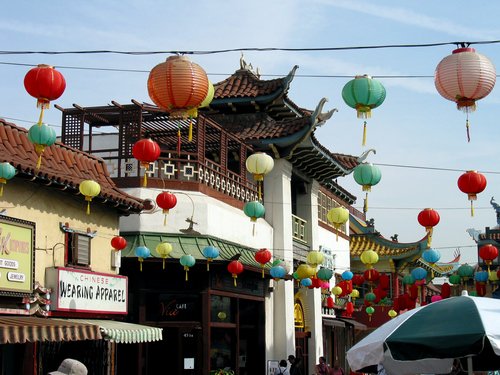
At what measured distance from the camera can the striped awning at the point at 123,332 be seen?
17.2m

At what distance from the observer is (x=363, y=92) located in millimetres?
12969

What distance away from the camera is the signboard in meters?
15.5

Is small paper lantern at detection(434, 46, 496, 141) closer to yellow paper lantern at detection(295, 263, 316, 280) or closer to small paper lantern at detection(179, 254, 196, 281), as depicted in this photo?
small paper lantern at detection(179, 254, 196, 281)

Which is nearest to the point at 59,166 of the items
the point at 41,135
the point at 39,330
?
the point at 41,135

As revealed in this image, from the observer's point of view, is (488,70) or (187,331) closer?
(488,70)

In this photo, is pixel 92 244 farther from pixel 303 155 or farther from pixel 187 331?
pixel 303 155

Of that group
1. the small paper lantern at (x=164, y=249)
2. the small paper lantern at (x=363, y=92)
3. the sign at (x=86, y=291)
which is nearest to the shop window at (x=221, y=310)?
the small paper lantern at (x=164, y=249)

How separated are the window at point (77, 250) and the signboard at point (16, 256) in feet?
4.92

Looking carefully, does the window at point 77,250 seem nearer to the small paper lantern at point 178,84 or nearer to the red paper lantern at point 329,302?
the small paper lantern at point 178,84

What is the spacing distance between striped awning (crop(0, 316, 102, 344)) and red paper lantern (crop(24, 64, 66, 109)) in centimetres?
362

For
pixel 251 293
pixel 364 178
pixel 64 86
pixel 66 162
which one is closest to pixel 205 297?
pixel 251 293

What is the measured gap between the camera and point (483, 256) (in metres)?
24.8

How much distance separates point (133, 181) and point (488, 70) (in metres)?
12.4

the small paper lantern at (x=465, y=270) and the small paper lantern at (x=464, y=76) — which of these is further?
the small paper lantern at (x=465, y=270)
